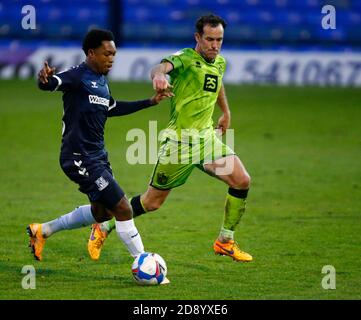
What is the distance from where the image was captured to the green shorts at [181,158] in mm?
9461

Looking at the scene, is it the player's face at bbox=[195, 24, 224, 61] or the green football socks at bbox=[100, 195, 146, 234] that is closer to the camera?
the player's face at bbox=[195, 24, 224, 61]

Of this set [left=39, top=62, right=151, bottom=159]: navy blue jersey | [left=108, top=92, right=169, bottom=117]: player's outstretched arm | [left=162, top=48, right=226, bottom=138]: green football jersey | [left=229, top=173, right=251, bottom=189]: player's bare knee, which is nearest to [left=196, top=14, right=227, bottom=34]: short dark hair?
[left=162, top=48, right=226, bottom=138]: green football jersey

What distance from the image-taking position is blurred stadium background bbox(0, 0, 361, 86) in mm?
26312

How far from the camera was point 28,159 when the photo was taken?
16.8m

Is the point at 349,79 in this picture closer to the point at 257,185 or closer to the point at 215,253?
the point at 257,185

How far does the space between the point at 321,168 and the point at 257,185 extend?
2.10 metres

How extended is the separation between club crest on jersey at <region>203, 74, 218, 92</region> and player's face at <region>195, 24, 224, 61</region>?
0.61 ft

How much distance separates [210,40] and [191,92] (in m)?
0.57

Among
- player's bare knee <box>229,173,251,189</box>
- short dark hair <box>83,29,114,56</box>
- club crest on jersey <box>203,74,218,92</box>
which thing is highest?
short dark hair <box>83,29,114,56</box>

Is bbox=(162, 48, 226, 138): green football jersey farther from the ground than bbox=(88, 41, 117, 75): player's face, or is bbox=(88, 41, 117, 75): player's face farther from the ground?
bbox=(88, 41, 117, 75): player's face

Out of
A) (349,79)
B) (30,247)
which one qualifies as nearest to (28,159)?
(30,247)

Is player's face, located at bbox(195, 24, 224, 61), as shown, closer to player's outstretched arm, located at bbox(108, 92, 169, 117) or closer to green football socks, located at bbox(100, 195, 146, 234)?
player's outstretched arm, located at bbox(108, 92, 169, 117)

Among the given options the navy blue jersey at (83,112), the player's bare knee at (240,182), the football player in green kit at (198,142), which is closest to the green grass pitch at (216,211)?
the football player in green kit at (198,142)
